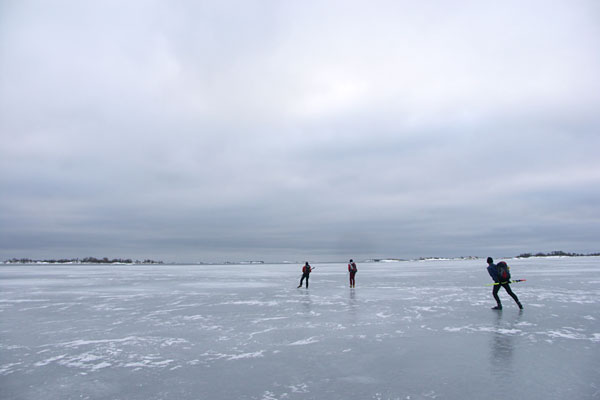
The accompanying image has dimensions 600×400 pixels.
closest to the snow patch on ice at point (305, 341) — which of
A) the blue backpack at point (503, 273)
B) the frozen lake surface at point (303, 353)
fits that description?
the frozen lake surface at point (303, 353)

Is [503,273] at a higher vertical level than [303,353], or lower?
higher

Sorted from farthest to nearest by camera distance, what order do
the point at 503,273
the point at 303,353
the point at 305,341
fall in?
the point at 503,273 → the point at 305,341 → the point at 303,353

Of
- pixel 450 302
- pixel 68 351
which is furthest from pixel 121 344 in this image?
pixel 450 302

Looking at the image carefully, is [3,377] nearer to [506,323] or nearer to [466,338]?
[466,338]

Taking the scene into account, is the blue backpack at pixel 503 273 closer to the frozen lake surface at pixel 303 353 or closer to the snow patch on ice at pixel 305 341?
the frozen lake surface at pixel 303 353

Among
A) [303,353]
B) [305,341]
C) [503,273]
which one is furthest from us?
[503,273]

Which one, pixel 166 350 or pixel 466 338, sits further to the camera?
pixel 466 338

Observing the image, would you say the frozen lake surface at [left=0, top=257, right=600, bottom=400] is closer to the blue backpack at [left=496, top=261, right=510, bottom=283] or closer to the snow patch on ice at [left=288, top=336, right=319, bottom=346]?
the snow patch on ice at [left=288, top=336, right=319, bottom=346]

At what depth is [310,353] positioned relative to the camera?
7.14 m

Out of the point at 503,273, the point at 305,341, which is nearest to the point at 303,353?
the point at 305,341

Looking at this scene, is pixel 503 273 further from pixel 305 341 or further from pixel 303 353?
pixel 303 353

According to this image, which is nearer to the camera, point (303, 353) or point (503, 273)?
point (303, 353)

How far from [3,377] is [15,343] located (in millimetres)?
2681

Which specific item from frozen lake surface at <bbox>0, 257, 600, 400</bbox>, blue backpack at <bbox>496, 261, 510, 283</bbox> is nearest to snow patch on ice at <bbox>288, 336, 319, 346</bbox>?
frozen lake surface at <bbox>0, 257, 600, 400</bbox>
